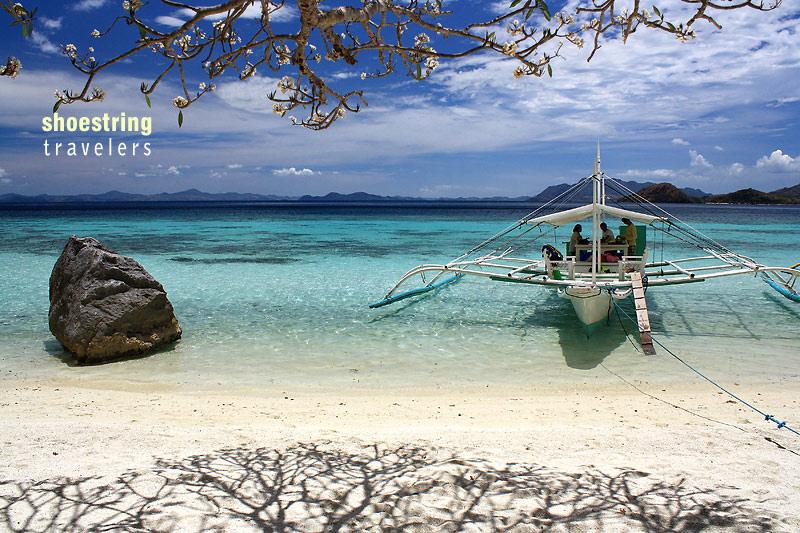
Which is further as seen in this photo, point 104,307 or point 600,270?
point 600,270

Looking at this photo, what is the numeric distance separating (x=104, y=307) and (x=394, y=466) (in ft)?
18.6

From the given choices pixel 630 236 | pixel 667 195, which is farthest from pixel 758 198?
pixel 630 236

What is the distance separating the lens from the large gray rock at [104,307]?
757 cm

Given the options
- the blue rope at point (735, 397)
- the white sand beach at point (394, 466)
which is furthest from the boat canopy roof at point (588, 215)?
the white sand beach at point (394, 466)

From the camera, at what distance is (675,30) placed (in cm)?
343

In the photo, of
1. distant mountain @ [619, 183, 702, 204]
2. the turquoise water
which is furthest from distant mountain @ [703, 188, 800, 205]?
the turquoise water

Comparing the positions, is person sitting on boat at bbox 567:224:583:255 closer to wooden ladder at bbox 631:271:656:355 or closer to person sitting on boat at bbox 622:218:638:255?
person sitting on boat at bbox 622:218:638:255

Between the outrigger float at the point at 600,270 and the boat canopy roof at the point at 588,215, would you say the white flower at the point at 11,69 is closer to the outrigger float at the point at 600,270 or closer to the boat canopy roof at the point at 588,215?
the outrigger float at the point at 600,270

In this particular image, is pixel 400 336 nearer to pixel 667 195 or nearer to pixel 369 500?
pixel 369 500

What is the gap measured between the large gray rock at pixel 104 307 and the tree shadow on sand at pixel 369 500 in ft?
14.7

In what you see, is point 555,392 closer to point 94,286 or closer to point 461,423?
point 461,423

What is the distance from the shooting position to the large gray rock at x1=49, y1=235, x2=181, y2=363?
7566mm

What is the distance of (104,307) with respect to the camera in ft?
25.4

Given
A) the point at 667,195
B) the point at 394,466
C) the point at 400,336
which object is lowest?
the point at 400,336
